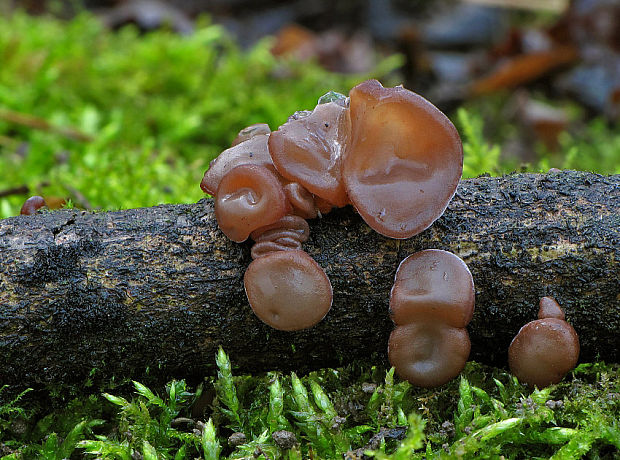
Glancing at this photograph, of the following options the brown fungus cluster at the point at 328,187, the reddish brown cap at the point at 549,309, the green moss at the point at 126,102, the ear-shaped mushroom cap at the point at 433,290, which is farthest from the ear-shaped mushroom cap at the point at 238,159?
the green moss at the point at 126,102

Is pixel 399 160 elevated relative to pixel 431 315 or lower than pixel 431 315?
elevated

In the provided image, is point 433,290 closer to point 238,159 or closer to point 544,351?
point 544,351

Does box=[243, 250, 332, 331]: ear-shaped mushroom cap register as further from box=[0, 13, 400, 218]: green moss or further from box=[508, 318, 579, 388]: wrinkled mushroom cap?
box=[0, 13, 400, 218]: green moss

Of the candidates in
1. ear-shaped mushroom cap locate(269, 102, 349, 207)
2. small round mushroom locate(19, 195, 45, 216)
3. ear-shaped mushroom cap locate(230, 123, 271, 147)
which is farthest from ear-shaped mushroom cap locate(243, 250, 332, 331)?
small round mushroom locate(19, 195, 45, 216)

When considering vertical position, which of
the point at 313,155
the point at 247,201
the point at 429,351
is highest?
the point at 313,155

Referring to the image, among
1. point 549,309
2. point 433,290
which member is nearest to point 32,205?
point 433,290

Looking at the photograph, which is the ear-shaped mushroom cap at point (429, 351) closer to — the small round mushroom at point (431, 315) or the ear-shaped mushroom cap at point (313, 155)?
the small round mushroom at point (431, 315)

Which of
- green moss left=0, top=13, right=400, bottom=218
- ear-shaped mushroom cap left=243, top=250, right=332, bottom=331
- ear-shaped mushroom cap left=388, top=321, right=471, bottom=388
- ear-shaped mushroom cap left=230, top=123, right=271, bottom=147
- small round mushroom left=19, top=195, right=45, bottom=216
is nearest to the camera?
ear-shaped mushroom cap left=243, top=250, right=332, bottom=331

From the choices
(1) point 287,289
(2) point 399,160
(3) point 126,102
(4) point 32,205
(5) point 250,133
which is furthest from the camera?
(3) point 126,102
